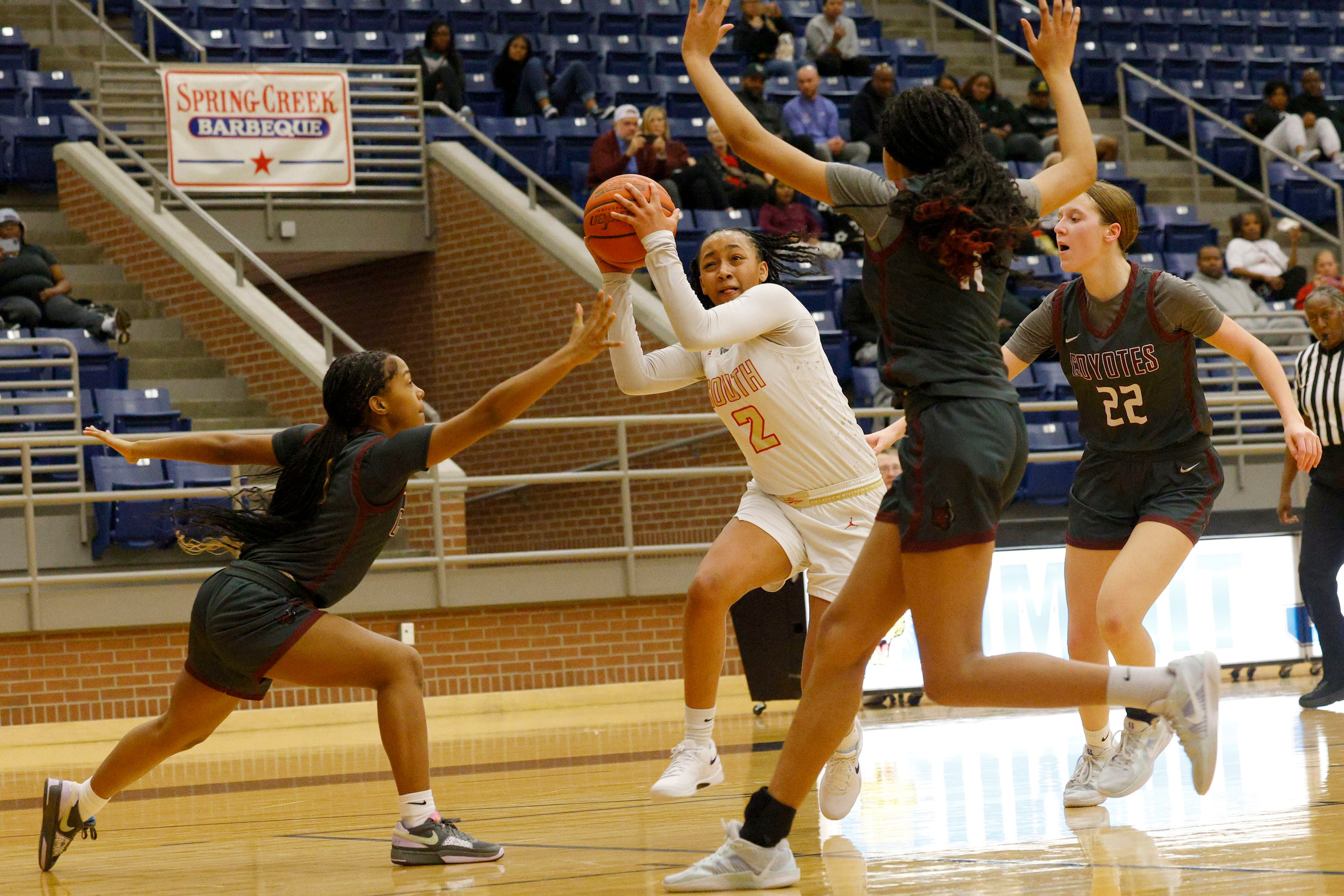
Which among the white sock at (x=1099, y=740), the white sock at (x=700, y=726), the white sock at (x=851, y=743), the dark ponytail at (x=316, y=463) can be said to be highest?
the dark ponytail at (x=316, y=463)

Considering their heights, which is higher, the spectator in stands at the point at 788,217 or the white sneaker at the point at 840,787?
the spectator in stands at the point at 788,217

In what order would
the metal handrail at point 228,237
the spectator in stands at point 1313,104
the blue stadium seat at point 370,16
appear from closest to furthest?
the metal handrail at point 228,237 → the blue stadium seat at point 370,16 → the spectator in stands at point 1313,104

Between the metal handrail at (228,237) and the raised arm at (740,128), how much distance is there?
257 inches

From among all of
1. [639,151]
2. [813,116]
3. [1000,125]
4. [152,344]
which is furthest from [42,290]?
[1000,125]

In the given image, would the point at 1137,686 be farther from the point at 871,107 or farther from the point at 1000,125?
the point at 1000,125

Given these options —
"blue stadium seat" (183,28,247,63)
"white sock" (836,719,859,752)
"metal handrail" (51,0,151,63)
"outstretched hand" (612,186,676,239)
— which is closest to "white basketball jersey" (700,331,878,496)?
"white sock" (836,719,859,752)

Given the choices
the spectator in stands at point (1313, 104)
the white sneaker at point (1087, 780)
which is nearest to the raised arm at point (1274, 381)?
the white sneaker at point (1087, 780)

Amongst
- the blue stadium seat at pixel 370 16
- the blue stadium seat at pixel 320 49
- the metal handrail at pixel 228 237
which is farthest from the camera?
the blue stadium seat at pixel 370 16

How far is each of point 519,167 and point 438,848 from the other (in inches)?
361

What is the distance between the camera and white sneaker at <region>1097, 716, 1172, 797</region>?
4430 millimetres

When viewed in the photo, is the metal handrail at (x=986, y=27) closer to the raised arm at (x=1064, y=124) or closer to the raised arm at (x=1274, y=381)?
the raised arm at (x=1274, y=381)

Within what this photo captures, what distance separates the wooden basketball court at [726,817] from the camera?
144 inches

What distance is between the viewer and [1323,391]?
7.77 m

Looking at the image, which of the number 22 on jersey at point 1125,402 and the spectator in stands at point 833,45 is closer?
the number 22 on jersey at point 1125,402
